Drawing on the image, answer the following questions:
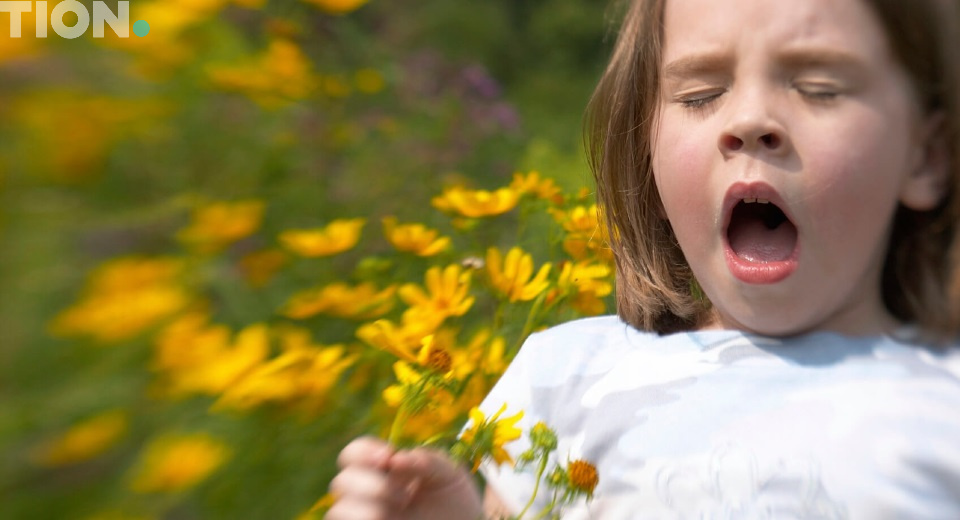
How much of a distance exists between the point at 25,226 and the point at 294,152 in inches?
24.9

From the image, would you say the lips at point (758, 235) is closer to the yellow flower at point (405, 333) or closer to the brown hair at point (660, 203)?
the brown hair at point (660, 203)

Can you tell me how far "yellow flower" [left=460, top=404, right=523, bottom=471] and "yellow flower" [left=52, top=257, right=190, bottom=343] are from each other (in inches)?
10.2

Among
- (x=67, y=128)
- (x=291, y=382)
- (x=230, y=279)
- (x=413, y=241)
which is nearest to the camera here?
(x=67, y=128)

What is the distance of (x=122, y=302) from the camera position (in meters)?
0.63

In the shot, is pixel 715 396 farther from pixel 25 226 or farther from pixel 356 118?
pixel 356 118

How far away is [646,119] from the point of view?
3.18 feet

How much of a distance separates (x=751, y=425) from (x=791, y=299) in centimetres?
11

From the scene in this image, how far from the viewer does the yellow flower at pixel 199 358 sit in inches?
27.0

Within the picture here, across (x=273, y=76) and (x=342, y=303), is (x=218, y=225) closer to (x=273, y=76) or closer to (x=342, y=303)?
(x=342, y=303)

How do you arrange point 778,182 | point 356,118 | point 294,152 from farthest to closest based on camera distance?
point 356,118
point 294,152
point 778,182

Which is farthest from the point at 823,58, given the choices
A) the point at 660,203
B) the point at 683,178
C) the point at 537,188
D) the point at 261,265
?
the point at 261,265

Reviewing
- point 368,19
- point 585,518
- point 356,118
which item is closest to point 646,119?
point 585,518

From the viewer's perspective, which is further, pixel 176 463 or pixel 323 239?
pixel 323 239

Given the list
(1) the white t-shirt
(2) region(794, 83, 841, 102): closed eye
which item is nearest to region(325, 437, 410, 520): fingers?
(1) the white t-shirt
